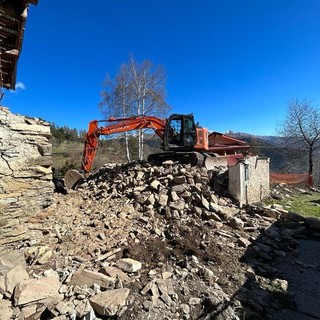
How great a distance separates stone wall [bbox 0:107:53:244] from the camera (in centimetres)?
427

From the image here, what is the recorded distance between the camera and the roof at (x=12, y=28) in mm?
3801

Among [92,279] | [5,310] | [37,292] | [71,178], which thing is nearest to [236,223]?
[92,279]

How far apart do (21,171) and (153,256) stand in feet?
9.03

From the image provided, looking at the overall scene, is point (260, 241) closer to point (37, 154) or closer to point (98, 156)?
point (37, 154)

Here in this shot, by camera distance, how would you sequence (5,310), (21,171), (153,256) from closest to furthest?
1. (5,310)
2. (153,256)
3. (21,171)

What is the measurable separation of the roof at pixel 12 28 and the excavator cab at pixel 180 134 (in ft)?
17.2

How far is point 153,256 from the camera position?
4352 millimetres

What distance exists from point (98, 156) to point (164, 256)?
17.6 metres

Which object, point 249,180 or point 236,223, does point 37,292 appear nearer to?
point 236,223

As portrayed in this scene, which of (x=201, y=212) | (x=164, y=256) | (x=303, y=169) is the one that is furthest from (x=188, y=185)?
(x=303, y=169)

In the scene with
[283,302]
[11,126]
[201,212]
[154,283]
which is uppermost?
[11,126]

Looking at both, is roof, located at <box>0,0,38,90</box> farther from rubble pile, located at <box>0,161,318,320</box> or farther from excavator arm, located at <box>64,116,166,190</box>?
excavator arm, located at <box>64,116,166,190</box>

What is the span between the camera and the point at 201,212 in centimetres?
600

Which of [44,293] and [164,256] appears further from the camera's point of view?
[164,256]
